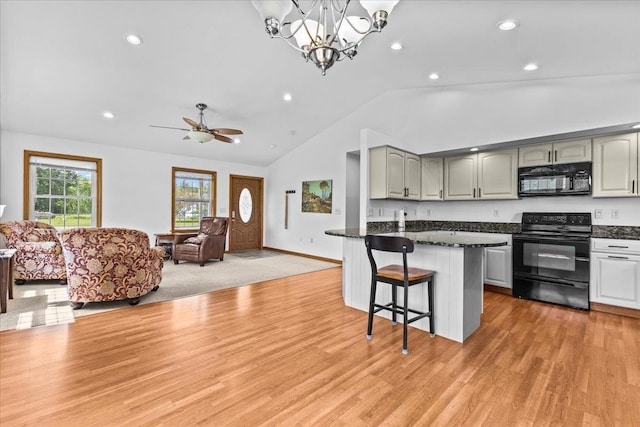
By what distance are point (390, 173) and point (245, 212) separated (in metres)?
5.07

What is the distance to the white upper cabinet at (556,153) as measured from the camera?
150 inches

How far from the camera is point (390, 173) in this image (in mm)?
4531

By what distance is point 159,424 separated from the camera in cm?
162

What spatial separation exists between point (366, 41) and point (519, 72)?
78.6 inches

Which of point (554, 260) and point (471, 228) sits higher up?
point (471, 228)

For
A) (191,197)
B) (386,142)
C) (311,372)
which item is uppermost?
(386,142)

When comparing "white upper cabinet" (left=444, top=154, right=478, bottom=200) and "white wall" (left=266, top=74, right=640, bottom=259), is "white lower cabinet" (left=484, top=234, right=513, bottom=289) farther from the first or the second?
"white upper cabinet" (left=444, top=154, right=478, bottom=200)

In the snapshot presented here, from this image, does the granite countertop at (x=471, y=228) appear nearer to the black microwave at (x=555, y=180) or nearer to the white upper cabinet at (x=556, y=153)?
the black microwave at (x=555, y=180)

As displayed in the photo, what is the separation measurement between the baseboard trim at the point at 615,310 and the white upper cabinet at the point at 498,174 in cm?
161

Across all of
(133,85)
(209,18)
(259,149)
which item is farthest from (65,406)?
(259,149)

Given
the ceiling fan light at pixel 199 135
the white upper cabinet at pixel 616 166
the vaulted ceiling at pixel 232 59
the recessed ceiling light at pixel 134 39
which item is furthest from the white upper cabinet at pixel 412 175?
the recessed ceiling light at pixel 134 39

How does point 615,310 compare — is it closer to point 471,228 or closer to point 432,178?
point 471,228

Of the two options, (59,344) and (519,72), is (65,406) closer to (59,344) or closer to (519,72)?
(59,344)

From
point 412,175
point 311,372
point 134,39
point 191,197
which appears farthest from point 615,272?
point 191,197
